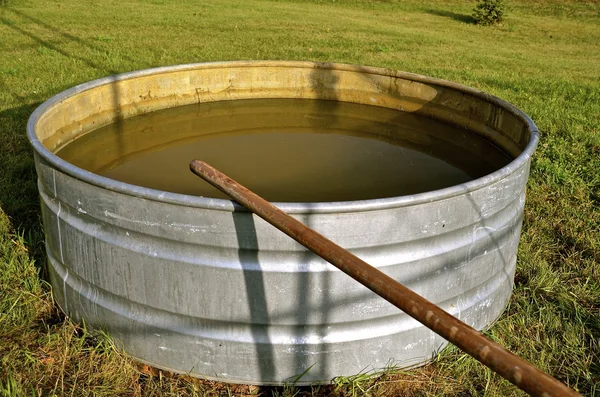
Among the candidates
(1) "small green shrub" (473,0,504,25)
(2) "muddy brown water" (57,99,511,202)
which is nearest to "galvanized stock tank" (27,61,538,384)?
(2) "muddy brown water" (57,99,511,202)

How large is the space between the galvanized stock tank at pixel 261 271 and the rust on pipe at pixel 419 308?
10 cm

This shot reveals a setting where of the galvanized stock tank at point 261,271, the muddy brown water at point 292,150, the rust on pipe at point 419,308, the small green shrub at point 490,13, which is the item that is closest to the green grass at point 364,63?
the galvanized stock tank at point 261,271

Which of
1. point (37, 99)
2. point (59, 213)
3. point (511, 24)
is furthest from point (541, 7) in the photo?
point (59, 213)

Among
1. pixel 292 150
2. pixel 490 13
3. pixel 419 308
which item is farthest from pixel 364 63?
pixel 419 308

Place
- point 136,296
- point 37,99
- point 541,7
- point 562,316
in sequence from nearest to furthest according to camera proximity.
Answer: point 136,296 < point 562,316 < point 37,99 < point 541,7

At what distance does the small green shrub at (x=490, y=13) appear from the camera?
473 inches

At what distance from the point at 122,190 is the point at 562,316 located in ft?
6.49

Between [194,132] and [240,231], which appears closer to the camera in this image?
[240,231]

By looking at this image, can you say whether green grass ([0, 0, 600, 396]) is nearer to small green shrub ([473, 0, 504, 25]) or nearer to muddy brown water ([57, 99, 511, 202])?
small green shrub ([473, 0, 504, 25])

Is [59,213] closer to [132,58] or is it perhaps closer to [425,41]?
[132,58]

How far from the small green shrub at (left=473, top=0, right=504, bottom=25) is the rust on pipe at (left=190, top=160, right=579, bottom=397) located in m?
11.5

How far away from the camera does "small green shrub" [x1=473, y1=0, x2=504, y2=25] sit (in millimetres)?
12023

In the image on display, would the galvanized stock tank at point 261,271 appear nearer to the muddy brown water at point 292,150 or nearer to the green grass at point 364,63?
the green grass at point 364,63

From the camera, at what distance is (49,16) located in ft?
32.2
